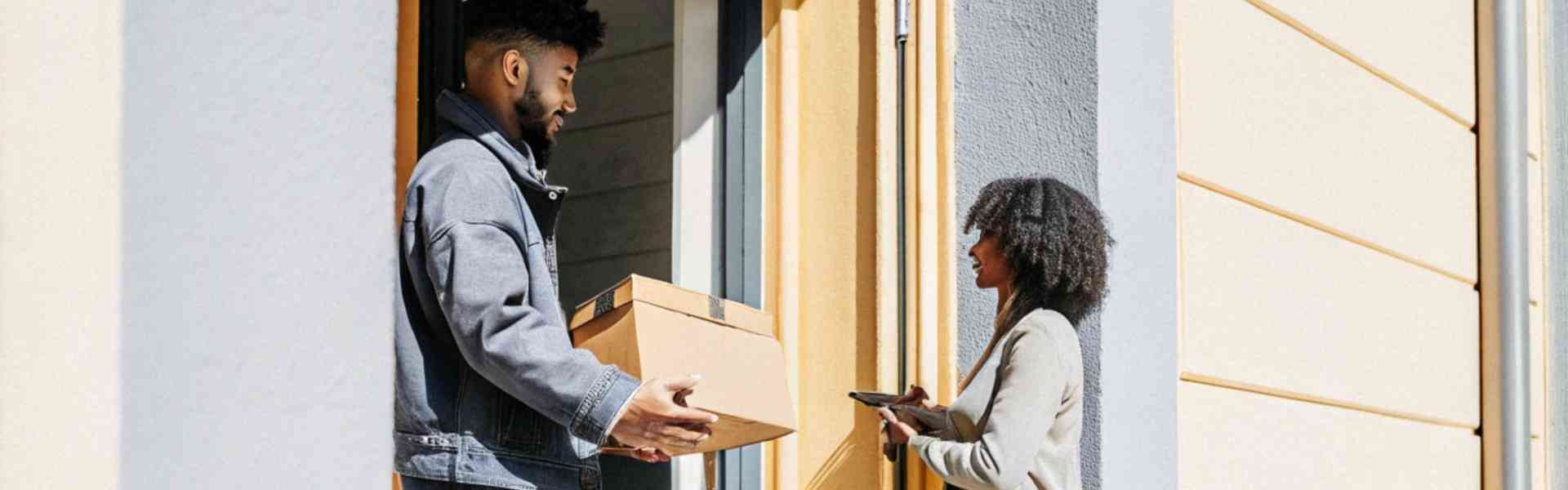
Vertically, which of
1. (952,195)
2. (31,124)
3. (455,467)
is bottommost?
(455,467)

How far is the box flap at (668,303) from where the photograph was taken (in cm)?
403

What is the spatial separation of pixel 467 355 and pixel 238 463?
1.77 meters

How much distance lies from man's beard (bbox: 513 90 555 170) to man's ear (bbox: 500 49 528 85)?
1.1 inches

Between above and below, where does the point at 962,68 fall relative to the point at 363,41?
above

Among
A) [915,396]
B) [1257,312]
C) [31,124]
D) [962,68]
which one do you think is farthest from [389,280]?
[1257,312]

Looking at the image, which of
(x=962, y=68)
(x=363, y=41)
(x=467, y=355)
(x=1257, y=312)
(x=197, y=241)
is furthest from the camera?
(x=1257, y=312)

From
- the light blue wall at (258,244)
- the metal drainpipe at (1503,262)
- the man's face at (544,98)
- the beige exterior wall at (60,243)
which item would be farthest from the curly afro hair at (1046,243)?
the metal drainpipe at (1503,262)

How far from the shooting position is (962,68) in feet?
17.3

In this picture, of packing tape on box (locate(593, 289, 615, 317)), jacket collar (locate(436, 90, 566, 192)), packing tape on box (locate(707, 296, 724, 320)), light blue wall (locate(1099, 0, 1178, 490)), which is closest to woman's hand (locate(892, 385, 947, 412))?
light blue wall (locate(1099, 0, 1178, 490))

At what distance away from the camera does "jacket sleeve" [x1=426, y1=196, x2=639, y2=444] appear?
3.82 metres

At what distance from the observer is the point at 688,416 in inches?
155

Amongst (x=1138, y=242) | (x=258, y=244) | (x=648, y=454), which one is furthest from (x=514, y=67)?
(x=258, y=244)

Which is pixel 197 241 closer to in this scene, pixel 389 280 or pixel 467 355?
pixel 389 280

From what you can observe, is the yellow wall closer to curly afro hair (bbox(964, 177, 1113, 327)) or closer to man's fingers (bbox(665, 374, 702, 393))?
curly afro hair (bbox(964, 177, 1113, 327))
